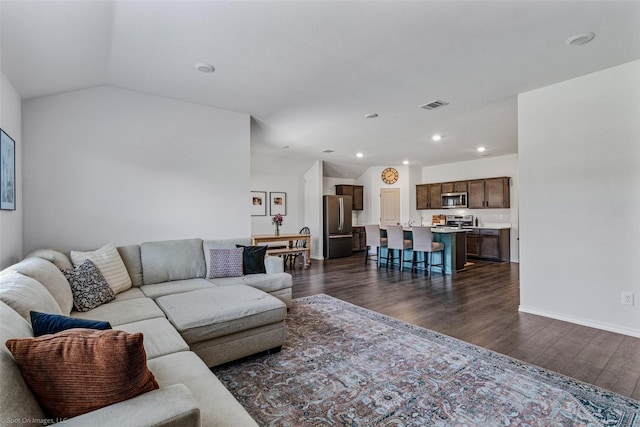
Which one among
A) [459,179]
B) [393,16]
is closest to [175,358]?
[393,16]

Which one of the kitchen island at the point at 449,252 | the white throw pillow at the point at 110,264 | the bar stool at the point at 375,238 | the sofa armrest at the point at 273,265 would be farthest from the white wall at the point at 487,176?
the white throw pillow at the point at 110,264

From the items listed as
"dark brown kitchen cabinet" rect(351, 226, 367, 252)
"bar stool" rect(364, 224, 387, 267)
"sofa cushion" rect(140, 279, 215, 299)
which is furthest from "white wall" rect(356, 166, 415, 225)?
"sofa cushion" rect(140, 279, 215, 299)

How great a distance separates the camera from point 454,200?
811 centimetres

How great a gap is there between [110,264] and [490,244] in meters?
7.62

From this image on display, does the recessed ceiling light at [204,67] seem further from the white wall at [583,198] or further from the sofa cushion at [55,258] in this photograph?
the white wall at [583,198]

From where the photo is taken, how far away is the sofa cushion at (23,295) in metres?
1.32

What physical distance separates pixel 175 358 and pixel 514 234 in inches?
308

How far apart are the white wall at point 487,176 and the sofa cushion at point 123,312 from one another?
273 inches

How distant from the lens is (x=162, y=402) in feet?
3.30

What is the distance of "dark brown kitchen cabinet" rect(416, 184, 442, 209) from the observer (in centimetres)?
850

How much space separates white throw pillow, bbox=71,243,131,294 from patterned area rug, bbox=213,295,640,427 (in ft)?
4.53

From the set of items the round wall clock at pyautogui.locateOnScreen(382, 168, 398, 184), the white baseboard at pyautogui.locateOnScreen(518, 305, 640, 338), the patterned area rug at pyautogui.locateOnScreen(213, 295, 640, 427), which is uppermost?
the round wall clock at pyautogui.locateOnScreen(382, 168, 398, 184)

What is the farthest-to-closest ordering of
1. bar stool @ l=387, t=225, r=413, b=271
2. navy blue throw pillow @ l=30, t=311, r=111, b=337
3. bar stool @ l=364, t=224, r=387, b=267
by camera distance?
bar stool @ l=364, t=224, r=387, b=267, bar stool @ l=387, t=225, r=413, b=271, navy blue throw pillow @ l=30, t=311, r=111, b=337

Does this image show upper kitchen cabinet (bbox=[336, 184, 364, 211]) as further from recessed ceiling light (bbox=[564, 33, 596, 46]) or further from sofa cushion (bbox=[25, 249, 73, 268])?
sofa cushion (bbox=[25, 249, 73, 268])
